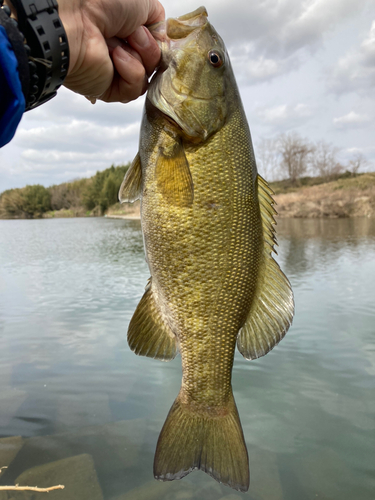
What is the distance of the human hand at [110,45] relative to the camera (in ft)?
6.02

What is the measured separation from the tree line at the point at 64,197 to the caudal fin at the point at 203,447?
60305 mm

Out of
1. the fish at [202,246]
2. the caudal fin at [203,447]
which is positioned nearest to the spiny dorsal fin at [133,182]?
the fish at [202,246]

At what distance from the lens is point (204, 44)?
1979 millimetres

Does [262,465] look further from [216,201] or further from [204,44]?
[204,44]

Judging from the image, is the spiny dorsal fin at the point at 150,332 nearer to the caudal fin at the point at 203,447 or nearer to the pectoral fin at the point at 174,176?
the caudal fin at the point at 203,447

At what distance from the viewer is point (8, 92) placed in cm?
141

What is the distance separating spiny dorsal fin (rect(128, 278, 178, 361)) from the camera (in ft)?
6.73

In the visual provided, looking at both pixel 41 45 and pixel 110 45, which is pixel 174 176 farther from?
pixel 110 45

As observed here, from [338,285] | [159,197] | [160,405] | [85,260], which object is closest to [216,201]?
[159,197]

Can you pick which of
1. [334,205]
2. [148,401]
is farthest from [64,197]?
[148,401]

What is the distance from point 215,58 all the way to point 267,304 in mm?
1326

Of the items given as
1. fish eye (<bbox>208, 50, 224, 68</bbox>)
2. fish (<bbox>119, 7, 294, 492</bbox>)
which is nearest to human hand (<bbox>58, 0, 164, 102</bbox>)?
fish (<bbox>119, 7, 294, 492</bbox>)

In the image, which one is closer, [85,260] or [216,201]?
[216,201]

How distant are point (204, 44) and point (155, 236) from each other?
1.04 metres
